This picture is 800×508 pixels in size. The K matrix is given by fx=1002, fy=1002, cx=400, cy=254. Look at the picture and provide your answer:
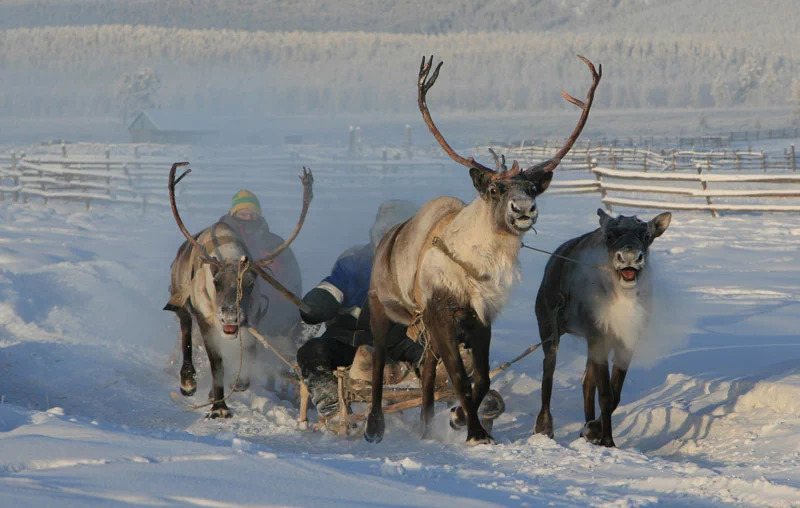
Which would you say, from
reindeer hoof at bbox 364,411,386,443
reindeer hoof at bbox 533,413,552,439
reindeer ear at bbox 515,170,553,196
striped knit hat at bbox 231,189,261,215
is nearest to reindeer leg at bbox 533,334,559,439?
→ reindeer hoof at bbox 533,413,552,439

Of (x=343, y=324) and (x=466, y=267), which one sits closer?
(x=466, y=267)

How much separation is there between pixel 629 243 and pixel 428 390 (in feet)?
5.79

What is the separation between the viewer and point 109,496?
3855 millimetres

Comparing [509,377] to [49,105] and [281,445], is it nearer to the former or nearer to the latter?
[281,445]

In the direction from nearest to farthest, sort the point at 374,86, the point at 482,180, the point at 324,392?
the point at 482,180 → the point at 324,392 → the point at 374,86

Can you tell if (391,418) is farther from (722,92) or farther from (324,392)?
(722,92)

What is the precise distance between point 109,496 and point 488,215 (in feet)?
10.3

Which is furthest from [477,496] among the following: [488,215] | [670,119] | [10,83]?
[10,83]

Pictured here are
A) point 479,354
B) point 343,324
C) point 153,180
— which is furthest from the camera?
point 153,180

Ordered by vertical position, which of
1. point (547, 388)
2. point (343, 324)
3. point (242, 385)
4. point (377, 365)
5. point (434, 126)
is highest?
point (434, 126)

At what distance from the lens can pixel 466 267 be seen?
6.36 meters

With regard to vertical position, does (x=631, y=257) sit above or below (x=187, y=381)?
above

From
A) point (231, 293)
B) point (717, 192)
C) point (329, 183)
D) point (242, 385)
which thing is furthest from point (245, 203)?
point (329, 183)

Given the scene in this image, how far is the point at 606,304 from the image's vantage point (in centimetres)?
669
